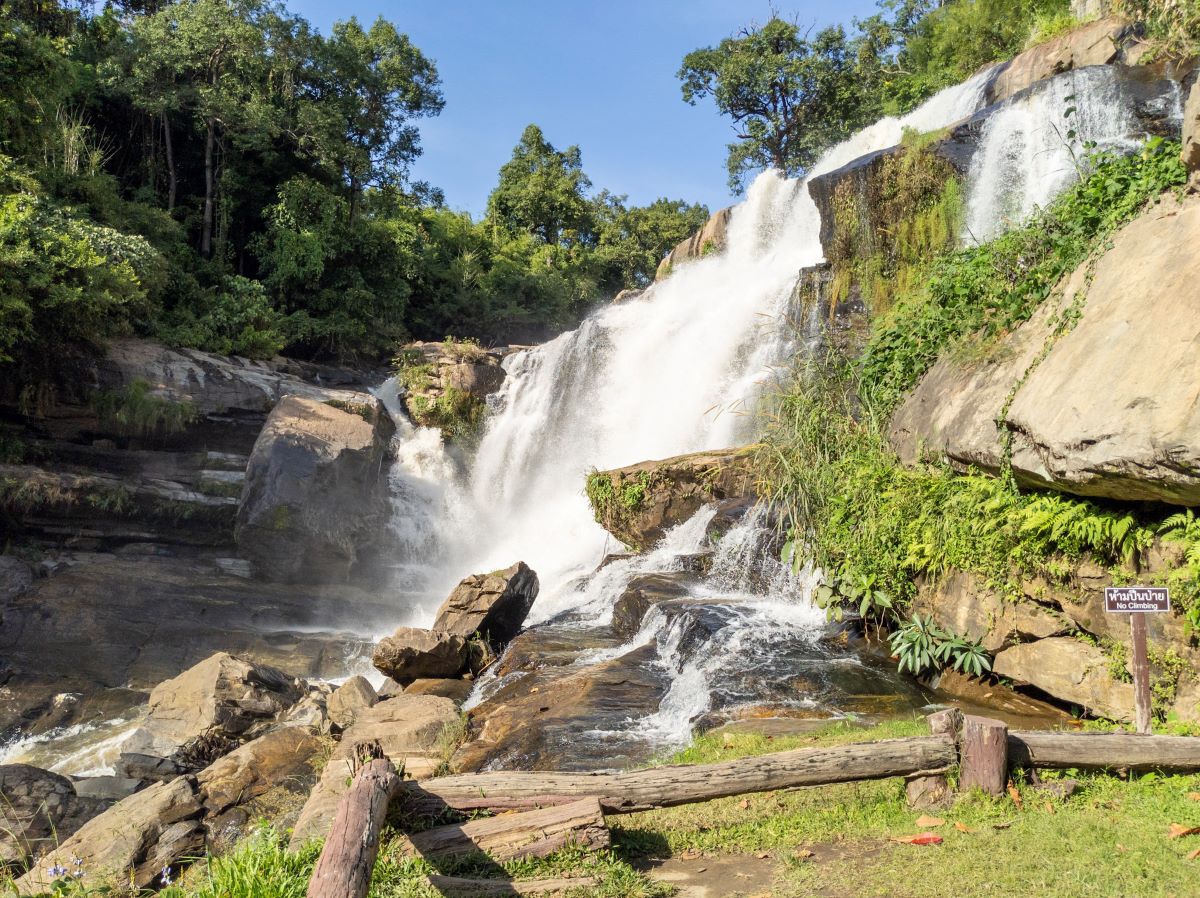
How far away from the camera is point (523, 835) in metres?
4.32

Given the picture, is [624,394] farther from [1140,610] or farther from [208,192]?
[1140,610]

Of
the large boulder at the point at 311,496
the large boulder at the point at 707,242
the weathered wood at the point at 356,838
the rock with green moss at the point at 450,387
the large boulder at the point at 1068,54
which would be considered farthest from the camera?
the large boulder at the point at 707,242

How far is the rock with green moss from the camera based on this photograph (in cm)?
2111

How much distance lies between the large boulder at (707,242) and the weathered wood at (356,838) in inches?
891

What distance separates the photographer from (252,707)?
9.83 metres

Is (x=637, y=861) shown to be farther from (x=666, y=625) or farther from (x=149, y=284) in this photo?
(x=149, y=284)

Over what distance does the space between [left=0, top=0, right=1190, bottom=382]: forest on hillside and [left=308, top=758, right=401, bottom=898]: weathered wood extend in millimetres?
13603

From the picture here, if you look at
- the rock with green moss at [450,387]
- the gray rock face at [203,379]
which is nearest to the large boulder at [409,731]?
the gray rock face at [203,379]

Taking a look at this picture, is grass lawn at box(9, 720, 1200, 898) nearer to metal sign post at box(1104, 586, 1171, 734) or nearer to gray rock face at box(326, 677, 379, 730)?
metal sign post at box(1104, 586, 1171, 734)

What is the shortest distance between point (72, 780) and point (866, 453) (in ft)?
30.3

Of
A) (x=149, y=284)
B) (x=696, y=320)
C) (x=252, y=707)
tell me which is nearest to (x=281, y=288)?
(x=149, y=284)

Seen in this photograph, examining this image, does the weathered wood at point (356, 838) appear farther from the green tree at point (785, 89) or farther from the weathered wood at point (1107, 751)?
the green tree at point (785, 89)

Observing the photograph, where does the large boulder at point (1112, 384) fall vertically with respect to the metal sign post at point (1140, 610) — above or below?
above

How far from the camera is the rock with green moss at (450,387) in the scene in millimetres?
21109
